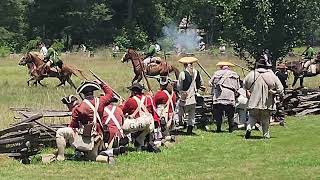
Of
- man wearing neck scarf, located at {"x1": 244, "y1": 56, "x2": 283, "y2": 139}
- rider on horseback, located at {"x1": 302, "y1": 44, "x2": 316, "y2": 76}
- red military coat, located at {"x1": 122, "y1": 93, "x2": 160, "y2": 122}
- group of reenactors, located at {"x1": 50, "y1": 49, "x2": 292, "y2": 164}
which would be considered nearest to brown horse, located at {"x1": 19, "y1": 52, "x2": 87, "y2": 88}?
rider on horseback, located at {"x1": 302, "y1": 44, "x2": 316, "y2": 76}

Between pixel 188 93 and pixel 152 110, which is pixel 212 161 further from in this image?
pixel 188 93

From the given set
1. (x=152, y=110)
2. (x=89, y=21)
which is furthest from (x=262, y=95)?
(x=89, y=21)

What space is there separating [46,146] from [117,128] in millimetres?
1784

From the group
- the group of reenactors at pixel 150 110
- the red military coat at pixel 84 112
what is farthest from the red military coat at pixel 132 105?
the red military coat at pixel 84 112

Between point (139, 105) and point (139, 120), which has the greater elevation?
point (139, 105)

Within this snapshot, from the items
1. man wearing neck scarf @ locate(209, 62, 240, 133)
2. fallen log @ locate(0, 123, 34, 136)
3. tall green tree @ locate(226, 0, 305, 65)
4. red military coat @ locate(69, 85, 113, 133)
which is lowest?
man wearing neck scarf @ locate(209, 62, 240, 133)

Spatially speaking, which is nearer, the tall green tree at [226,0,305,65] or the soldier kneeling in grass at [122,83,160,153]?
the soldier kneeling in grass at [122,83,160,153]

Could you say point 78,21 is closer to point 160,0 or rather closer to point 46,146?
point 160,0

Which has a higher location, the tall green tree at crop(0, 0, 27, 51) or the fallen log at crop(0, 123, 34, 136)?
the fallen log at crop(0, 123, 34, 136)

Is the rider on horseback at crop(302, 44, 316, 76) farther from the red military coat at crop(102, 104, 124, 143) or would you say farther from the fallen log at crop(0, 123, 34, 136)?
the fallen log at crop(0, 123, 34, 136)

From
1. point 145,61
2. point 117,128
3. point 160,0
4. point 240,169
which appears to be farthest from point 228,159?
point 160,0

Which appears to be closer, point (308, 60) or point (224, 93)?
point (224, 93)

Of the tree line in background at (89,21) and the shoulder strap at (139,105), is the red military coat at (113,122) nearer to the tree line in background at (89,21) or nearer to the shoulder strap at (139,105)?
the shoulder strap at (139,105)

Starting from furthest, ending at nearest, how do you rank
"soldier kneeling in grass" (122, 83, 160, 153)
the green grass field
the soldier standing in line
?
the soldier standing in line
"soldier kneeling in grass" (122, 83, 160, 153)
the green grass field
